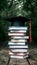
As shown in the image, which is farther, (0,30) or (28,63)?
(0,30)

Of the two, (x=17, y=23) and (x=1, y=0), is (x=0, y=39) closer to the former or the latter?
(x=1, y=0)

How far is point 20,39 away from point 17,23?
1.40 feet

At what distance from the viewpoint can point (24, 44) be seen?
530 cm

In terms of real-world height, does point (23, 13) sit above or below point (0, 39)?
above

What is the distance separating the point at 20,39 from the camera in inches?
210

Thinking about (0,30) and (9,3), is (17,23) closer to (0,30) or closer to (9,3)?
(9,3)

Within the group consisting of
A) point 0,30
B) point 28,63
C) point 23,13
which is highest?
point 23,13

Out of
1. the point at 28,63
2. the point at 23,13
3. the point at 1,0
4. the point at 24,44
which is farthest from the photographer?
the point at 23,13

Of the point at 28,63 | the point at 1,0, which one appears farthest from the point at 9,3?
the point at 28,63

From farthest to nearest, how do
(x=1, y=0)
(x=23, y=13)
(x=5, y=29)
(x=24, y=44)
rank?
(x=5, y=29) < (x=23, y=13) < (x=1, y=0) < (x=24, y=44)

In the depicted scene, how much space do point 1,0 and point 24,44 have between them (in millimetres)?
2626

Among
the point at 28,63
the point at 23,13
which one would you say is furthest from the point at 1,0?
the point at 28,63

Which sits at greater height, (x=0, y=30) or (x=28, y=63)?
(x=0, y=30)

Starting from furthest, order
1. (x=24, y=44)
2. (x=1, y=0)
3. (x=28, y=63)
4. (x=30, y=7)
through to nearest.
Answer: (x=30, y=7), (x=1, y=0), (x=24, y=44), (x=28, y=63)
